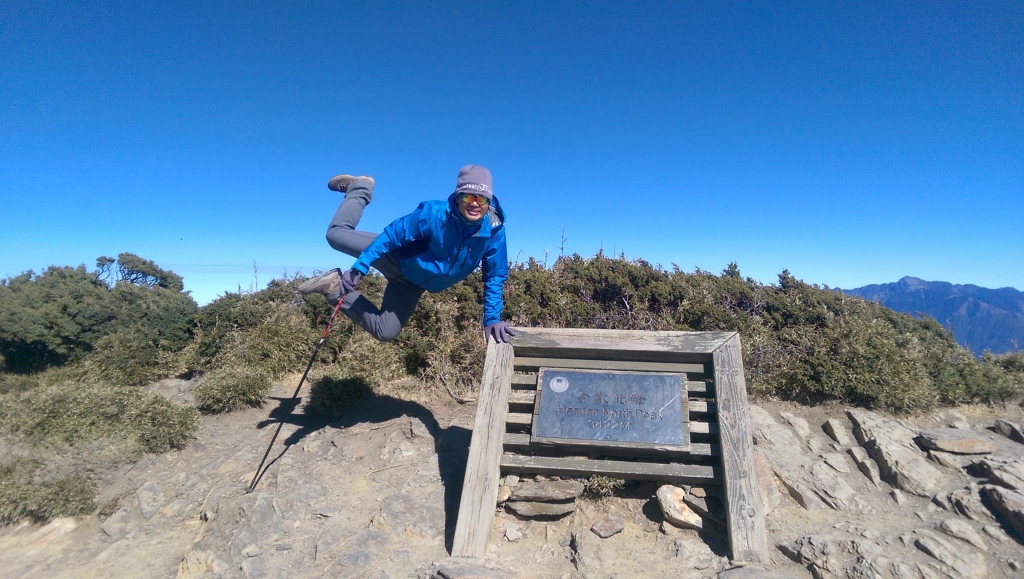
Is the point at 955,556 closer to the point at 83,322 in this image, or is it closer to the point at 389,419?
the point at 389,419

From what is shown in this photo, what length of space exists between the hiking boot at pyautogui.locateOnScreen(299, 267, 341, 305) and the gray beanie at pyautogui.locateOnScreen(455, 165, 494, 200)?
4.61 feet

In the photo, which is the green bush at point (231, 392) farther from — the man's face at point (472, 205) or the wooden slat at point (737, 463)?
the wooden slat at point (737, 463)

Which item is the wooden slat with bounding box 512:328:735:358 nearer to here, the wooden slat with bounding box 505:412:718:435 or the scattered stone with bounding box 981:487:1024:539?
the wooden slat with bounding box 505:412:718:435

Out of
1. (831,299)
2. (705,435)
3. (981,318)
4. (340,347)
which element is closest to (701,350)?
(705,435)

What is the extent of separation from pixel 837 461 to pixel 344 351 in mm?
5985

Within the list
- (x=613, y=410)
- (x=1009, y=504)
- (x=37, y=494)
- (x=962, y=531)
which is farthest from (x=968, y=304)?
(x=37, y=494)

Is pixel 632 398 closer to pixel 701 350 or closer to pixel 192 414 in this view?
pixel 701 350

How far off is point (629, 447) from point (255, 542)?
3.02 meters

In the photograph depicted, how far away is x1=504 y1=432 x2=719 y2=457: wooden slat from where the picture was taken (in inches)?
152

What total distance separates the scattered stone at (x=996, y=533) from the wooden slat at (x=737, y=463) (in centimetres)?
159

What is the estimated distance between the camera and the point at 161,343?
7.86m

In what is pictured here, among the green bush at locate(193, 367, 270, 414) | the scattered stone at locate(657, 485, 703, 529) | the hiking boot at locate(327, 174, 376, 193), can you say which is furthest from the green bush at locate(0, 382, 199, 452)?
the scattered stone at locate(657, 485, 703, 529)

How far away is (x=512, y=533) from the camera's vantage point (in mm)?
3914

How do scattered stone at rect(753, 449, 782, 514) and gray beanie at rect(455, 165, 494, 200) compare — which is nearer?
scattered stone at rect(753, 449, 782, 514)
